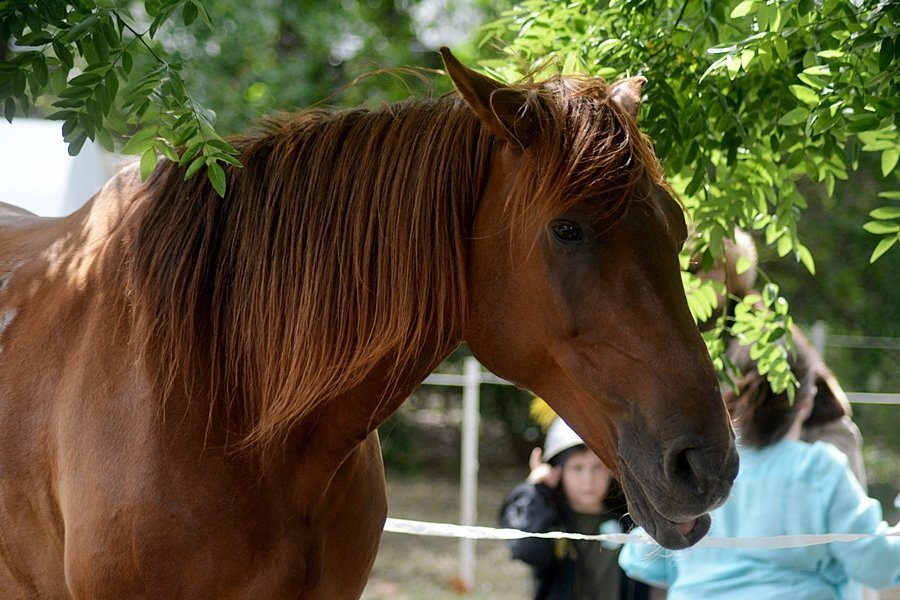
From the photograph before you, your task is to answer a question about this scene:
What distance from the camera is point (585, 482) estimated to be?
410cm

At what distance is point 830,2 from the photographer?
1.88m

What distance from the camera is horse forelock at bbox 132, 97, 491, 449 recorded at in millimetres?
1869

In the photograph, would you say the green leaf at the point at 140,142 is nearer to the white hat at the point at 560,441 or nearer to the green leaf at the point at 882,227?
the green leaf at the point at 882,227

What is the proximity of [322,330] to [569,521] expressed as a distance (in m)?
2.56

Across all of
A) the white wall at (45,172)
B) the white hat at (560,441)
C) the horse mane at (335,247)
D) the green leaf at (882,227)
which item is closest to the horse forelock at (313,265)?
the horse mane at (335,247)

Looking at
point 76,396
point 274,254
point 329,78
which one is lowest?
point 76,396

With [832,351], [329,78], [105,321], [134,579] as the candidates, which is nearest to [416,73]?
[105,321]

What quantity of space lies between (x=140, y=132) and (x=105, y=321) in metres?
0.40

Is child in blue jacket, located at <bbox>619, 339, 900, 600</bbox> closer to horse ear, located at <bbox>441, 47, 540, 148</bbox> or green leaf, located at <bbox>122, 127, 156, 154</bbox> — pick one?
horse ear, located at <bbox>441, 47, 540, 148</bbox>

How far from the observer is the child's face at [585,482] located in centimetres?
410

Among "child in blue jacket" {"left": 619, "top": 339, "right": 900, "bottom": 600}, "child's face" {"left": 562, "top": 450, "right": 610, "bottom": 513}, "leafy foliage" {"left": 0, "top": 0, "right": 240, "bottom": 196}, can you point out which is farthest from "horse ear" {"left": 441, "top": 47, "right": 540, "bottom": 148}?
"child's face" {"left": 562, "top": 450, "right": 610, "bottom": 513}

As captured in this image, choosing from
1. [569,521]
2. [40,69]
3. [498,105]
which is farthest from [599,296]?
Result: [569,521]

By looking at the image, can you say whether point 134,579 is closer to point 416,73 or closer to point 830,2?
point 416,73

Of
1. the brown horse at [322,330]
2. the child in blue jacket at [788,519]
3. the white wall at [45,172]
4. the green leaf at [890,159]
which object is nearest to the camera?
the brown horse at [322,330]
